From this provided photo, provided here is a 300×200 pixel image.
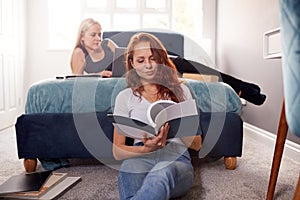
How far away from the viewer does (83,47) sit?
270cm

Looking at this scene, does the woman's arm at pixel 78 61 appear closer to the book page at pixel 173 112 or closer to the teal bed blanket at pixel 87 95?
the teal bed blanket at pixel 87 95

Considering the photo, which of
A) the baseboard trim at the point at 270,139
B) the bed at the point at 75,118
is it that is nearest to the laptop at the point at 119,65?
the bed at the point at 75,118

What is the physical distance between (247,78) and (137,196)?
215 cm

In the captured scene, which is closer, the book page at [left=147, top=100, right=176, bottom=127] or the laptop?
the book page at [left=147, top=100, right=176, bottom=127]

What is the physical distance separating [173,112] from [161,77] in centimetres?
20

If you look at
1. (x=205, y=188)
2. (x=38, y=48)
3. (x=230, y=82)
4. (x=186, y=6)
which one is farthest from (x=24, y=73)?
(x=205, y=188)

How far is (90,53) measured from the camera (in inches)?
106

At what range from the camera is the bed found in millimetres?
1794

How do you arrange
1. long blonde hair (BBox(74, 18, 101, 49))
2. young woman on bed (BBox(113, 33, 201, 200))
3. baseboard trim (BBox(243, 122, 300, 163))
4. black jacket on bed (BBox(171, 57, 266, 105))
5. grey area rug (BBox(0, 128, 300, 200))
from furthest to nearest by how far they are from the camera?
long blonde hair (BBox(74, 18, 101, 49)) → baseboard trim (BBox(243, 122, 300, 163)) → black jacket on bed (BBox(171, 57, 266, 105)) → grey area rug (BBox(0, 128, 300, 200)) → young woman on bed (BBox(113, 33, 201, 200))

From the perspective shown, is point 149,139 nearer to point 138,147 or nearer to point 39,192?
point 138,147

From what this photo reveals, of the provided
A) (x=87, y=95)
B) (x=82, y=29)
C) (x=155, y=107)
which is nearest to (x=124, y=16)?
(x=82, y=29)

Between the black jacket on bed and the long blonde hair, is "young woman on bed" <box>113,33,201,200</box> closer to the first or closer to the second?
the black jacket on bed

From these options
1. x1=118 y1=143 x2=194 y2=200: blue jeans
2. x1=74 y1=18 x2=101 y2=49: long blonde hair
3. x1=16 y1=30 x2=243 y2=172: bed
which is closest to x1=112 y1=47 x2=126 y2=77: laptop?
x1=16 y1=30 x2=243 y2=172: bed

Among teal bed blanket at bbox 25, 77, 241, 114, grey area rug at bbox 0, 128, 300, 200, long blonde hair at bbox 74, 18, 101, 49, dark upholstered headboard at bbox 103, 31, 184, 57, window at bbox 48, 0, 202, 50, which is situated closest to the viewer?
grey area rug at bbox 0, 128, 300, 200
